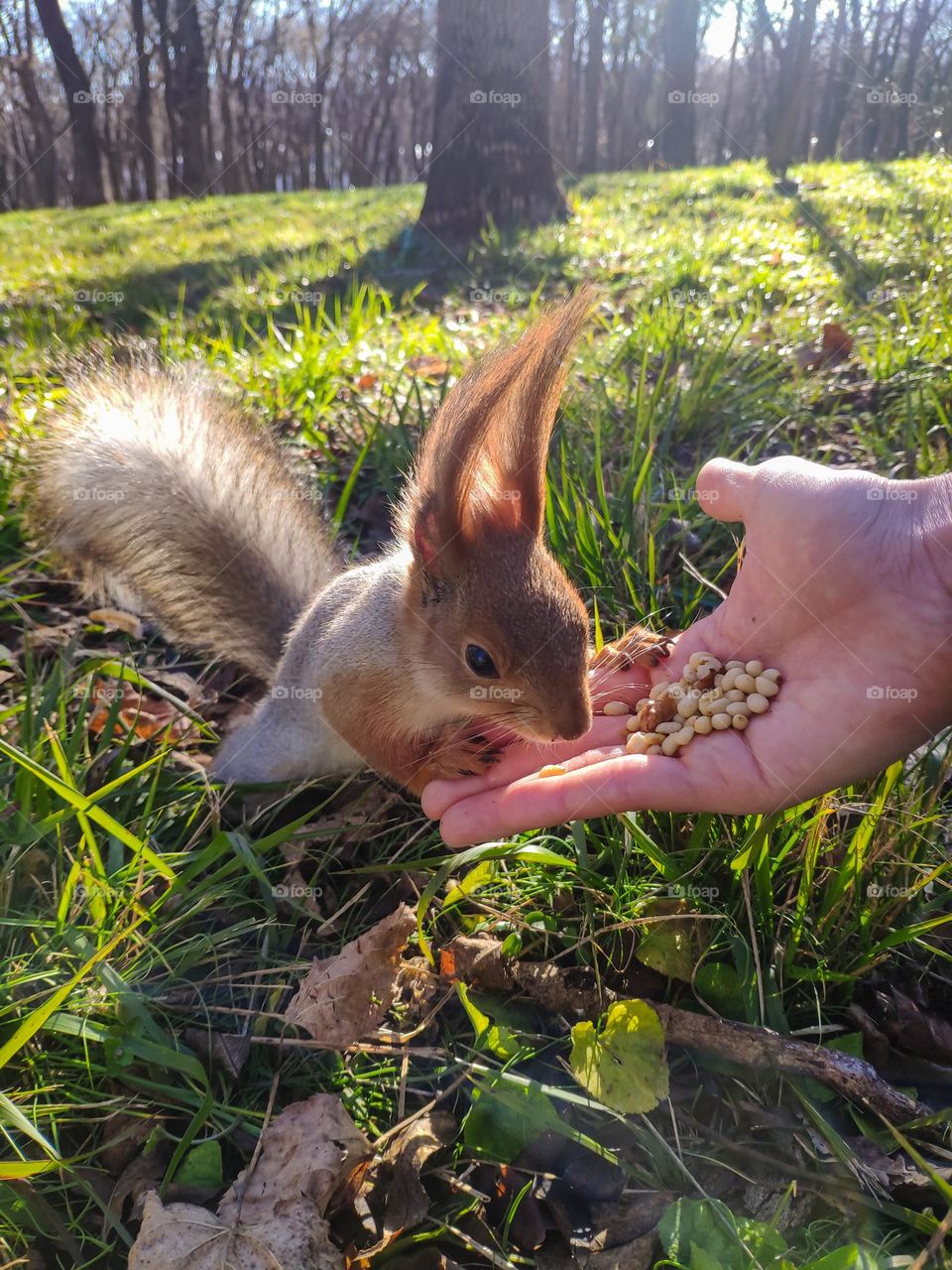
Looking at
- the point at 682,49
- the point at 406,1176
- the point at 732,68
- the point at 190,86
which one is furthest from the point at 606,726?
the point at 732,68

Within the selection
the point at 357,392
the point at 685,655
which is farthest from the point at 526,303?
the point at 685,655

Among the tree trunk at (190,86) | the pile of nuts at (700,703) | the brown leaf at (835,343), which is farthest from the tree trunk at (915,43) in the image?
the tree trunk at (190,86)

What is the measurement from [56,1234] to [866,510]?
73.0 inches

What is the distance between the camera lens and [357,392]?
3.64 meters

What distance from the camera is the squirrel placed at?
70.8 inches

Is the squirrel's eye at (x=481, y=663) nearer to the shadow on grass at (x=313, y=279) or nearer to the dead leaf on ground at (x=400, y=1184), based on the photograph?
the dead leaf on ground at (x=400, y=1184)

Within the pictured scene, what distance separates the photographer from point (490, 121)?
6.03 m

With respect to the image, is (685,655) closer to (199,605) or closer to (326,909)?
(326,909)

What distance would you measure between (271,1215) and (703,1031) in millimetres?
717

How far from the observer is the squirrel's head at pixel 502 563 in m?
1.72

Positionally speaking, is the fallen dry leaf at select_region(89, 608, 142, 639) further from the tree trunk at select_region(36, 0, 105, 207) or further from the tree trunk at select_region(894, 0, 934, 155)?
the tree trunk at select_region(36, 0, 105, 207)

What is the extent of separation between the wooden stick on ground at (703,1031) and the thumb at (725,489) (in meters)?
1.04

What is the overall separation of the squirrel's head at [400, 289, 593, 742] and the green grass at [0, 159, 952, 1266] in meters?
0.28

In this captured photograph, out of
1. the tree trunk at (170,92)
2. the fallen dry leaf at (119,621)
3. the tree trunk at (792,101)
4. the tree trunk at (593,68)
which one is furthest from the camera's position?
the tree trunk at (593,68)
